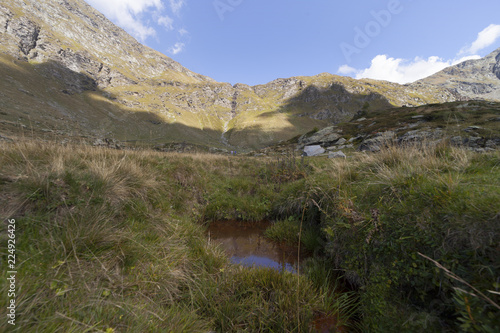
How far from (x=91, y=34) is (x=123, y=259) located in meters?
250

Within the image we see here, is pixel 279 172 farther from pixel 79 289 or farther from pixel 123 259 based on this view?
pixel 79 289

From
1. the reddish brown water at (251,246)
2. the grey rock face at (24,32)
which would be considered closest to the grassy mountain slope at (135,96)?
the grey rock face at (24,32)

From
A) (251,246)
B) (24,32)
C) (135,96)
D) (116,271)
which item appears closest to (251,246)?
(251,246)

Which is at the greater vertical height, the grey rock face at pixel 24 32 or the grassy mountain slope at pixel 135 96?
the grey rock face at pixel 24 32

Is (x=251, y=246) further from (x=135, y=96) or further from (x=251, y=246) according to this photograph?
(x=135, y=96)

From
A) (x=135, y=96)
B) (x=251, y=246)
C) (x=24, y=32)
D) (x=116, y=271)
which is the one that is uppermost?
(x=24, y=32)

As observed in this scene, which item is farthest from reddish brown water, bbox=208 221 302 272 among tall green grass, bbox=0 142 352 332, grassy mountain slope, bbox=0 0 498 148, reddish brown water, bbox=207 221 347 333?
grassy mountain slope, bbox=0 0 498 148

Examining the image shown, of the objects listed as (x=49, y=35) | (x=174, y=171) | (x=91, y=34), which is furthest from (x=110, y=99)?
(x=174, y=171)

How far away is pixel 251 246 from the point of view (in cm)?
451

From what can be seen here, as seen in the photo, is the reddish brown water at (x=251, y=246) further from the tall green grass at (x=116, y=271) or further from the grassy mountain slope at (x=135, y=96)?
the grassy mountain slope at (x=135, y=96)

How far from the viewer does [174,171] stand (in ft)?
20.3

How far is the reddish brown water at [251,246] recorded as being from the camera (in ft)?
12.5

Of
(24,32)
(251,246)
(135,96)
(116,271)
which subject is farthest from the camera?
(135,96)

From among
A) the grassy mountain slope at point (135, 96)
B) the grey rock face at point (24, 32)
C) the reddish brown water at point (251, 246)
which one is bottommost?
the reddish brown water at point (251, 246)
